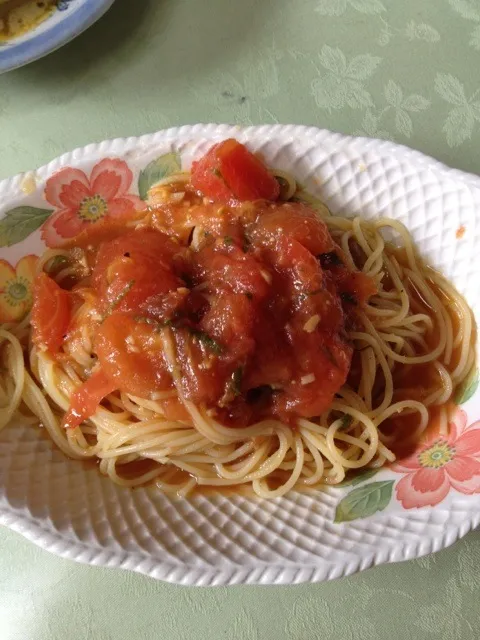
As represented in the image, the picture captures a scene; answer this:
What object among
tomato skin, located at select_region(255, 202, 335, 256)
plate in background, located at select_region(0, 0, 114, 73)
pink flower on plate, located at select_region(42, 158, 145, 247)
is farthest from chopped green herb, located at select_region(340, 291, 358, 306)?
plate in background, located at select_region(0, 0, 114, 73)

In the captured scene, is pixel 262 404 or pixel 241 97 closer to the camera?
pixel 262 404

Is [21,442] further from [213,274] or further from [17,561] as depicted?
[213,274]

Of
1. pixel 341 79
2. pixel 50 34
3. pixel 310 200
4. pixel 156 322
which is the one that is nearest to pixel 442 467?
pixel 156 322

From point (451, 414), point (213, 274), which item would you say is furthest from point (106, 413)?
point (451, 414)

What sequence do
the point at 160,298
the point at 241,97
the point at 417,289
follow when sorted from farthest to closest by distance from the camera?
the point at 241,97
the point at 417,289
the point at 160,298

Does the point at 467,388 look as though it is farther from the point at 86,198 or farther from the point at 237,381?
the point at 86,198

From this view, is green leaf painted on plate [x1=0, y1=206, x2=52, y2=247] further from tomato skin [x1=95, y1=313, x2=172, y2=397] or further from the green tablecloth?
the green tablecloth
